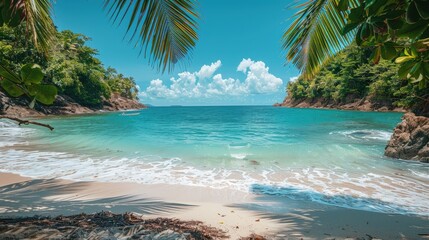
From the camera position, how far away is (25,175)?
6156 millimetres

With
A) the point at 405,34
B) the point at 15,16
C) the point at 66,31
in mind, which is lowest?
the point at 405,34

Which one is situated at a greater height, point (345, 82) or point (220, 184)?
point (345, 82)

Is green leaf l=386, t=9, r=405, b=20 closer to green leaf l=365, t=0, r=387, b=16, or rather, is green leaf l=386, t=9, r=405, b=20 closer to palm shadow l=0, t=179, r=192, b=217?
green leaf l=365, t=0, r=387, b=16

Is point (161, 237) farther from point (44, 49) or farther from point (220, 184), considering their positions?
point (220, 184)

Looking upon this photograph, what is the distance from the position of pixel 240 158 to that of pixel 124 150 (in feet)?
16.3

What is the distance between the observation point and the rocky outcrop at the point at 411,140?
8336mm

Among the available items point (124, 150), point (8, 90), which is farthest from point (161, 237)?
point (124, 150)

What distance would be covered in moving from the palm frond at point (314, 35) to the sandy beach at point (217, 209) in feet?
8.04

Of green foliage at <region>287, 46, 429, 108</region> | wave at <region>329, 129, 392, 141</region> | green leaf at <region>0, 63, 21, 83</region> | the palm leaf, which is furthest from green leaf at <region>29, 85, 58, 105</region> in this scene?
green foliage at <region>287, 46, 429, 108</region>

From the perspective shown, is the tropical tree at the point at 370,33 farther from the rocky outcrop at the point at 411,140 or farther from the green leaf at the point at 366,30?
the rocky outcrop at the point at 411,140

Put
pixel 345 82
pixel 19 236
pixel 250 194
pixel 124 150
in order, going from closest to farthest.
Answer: pixel 19 236 < pixel 250 194 < pixel 124 150 < pixel 345 82

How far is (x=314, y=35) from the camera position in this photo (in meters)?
4.00

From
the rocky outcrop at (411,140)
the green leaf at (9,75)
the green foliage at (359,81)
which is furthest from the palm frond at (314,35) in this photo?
the green foliage at (359,81)

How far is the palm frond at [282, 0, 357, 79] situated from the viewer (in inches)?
147
